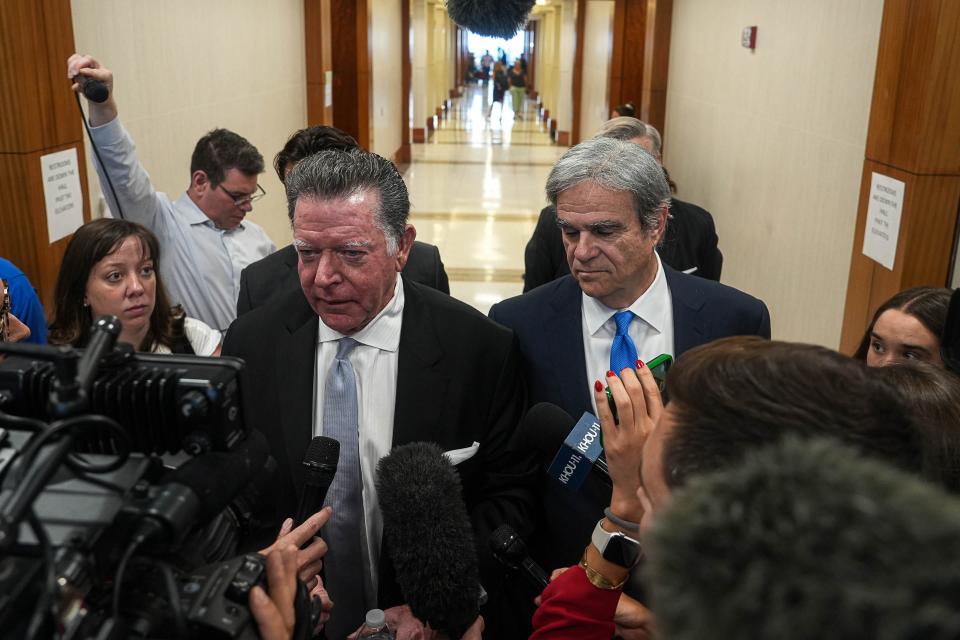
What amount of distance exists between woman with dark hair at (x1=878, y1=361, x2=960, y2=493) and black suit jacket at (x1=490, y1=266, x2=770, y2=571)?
0.49 m

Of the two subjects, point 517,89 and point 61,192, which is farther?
point 517,89

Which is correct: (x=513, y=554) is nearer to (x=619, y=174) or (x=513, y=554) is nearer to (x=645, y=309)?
(x=645, y=309)

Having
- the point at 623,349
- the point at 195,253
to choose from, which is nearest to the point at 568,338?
the point at 623,349

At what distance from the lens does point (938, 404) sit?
1.36 metres

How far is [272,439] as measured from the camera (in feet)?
5.71

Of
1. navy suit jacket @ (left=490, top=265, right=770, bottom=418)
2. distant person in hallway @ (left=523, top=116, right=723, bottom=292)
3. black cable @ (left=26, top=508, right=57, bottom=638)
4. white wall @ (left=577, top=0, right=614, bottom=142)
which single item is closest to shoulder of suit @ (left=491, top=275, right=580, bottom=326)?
navy suit jacket @ (left=490, top=265, right=770, bottom=418)

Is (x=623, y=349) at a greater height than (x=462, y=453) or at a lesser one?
greater

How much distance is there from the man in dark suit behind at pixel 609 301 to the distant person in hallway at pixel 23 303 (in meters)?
1.53

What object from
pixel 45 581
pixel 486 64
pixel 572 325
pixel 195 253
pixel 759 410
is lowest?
pixel 195 253

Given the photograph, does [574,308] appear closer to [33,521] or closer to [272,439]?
[272,439]

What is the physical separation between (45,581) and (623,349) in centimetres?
142

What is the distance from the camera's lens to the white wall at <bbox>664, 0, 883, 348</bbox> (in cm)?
400

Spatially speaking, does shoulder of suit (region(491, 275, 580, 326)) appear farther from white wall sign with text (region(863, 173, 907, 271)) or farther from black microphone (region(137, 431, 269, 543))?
white wall sign with text (region(863, 173, 907, 271))

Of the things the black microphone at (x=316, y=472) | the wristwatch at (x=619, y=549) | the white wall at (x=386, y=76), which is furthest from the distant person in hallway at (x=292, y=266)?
the white wall at (x=386, y=76)
